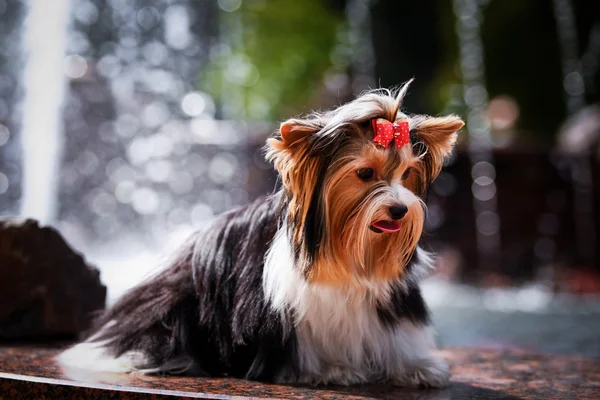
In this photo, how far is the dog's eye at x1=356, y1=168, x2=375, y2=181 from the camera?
262cm

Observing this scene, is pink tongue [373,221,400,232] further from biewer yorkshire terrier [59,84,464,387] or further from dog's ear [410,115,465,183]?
dog's ear [410,115,465,183]

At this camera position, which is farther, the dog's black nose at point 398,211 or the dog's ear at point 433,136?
the dog's ear at point 433,136

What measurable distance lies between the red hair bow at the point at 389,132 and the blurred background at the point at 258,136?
10.6 ft

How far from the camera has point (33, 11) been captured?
9008mm

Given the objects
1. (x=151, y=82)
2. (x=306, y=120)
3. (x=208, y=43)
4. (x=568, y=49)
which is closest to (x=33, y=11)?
(x=151, y=82)

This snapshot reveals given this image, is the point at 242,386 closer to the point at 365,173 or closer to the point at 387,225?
the point at 387,225

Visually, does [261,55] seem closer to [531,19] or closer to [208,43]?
[208,43]

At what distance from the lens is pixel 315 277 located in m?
2.66

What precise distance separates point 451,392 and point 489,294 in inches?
271

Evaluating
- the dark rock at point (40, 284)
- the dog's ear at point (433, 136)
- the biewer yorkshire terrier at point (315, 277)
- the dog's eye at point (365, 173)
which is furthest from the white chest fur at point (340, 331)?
the dark rock at point (40, 284)

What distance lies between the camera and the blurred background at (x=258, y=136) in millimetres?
8609

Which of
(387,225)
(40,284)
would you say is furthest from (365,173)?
(40,284)

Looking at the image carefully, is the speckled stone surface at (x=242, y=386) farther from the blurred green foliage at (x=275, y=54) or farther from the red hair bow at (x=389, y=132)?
the blurred green foliage at (x=275, y=54)

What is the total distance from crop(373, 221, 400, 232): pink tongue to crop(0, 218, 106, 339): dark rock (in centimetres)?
200
